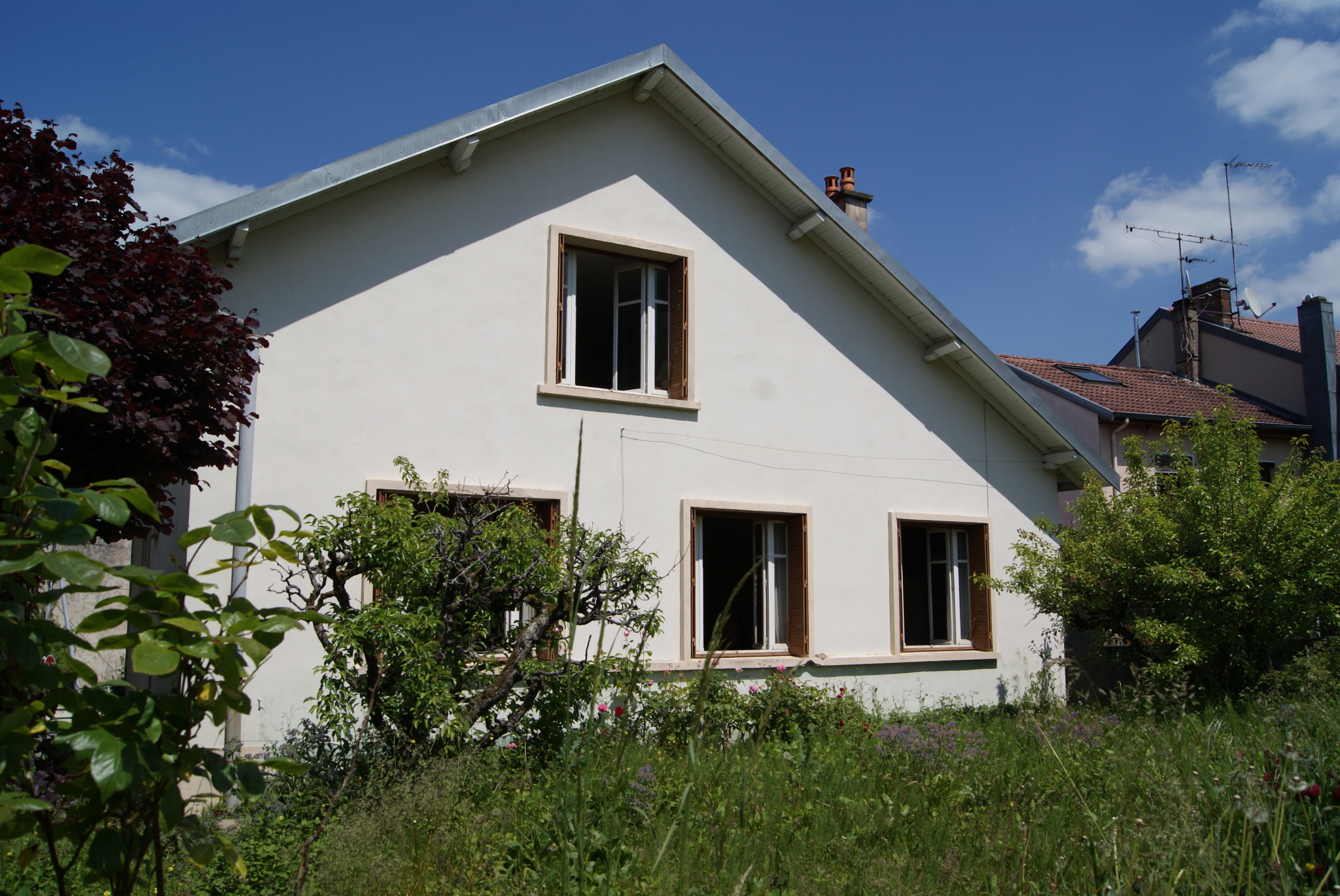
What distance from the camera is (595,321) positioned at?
12.1 metres

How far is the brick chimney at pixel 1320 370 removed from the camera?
17.3m

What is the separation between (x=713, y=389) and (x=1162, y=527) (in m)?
4.74

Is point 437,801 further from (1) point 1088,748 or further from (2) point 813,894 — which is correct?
(1) point 1088,748

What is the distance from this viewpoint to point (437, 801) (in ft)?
14.6

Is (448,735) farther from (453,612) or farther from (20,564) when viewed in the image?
(20,564)

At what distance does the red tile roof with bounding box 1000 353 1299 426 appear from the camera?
661 inches

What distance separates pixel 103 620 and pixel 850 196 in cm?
1364

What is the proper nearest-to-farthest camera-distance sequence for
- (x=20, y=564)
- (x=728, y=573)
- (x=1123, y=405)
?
(x=20, y=564) → (x=728, y=573) → (x=1123, y=405)

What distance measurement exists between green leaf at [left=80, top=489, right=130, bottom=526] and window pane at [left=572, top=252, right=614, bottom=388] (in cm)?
700

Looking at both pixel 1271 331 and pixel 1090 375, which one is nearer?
pixel 1090 375

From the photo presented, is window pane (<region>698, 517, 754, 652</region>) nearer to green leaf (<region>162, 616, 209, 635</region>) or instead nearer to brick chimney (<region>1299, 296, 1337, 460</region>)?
green leaf (<region>162, 616, 209, 635</region>)

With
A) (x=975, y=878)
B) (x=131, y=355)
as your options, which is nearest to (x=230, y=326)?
(x=131, y=355)

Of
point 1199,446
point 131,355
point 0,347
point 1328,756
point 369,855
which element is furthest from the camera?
point 1199,446

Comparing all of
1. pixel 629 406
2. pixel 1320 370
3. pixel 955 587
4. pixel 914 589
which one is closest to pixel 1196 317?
pixel 1320 370
